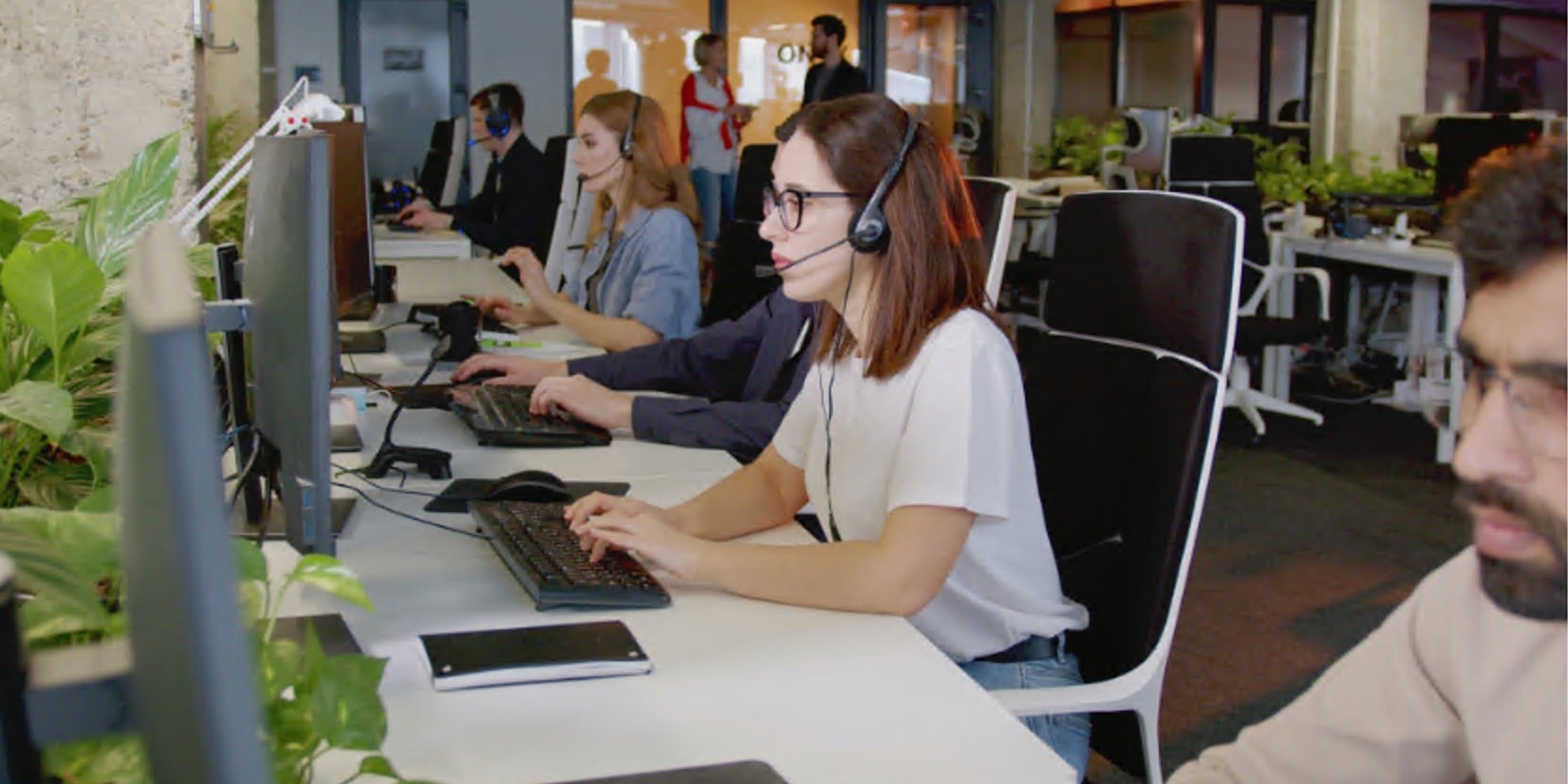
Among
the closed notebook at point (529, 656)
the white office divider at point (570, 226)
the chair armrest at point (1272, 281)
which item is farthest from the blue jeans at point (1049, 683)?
the chair armrest at point (1272, 281)

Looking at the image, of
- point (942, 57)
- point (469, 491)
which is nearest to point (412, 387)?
point (469, 491)

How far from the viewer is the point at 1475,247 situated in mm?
793

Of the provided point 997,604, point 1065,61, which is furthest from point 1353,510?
point 1065,61

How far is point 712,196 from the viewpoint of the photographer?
11492mm

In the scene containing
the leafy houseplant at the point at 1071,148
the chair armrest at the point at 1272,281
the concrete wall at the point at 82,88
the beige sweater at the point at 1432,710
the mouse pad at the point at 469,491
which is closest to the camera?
the beige sweater at the point at 1432,710

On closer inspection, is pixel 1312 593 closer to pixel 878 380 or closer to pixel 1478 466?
pixel 878 380

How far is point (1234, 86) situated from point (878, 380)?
13.8 metres

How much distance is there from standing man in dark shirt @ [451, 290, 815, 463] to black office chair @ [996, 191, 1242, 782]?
0.49 m

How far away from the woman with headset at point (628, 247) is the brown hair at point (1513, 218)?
111 inches

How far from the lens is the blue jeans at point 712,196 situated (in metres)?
11.5

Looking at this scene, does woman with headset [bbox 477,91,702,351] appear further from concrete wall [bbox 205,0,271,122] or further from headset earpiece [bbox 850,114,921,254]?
concrete wall [bbox 205,0,271,122]

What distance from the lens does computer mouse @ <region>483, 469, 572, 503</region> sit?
6.91ft

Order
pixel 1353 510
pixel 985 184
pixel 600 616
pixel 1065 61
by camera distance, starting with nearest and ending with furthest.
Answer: pixel 600 616, pixel 985 184, pixel 1353 510, pixel 1065 61

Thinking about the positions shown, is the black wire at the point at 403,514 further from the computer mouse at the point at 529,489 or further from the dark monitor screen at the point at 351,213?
the dark monitor screen at the point at 351,213
